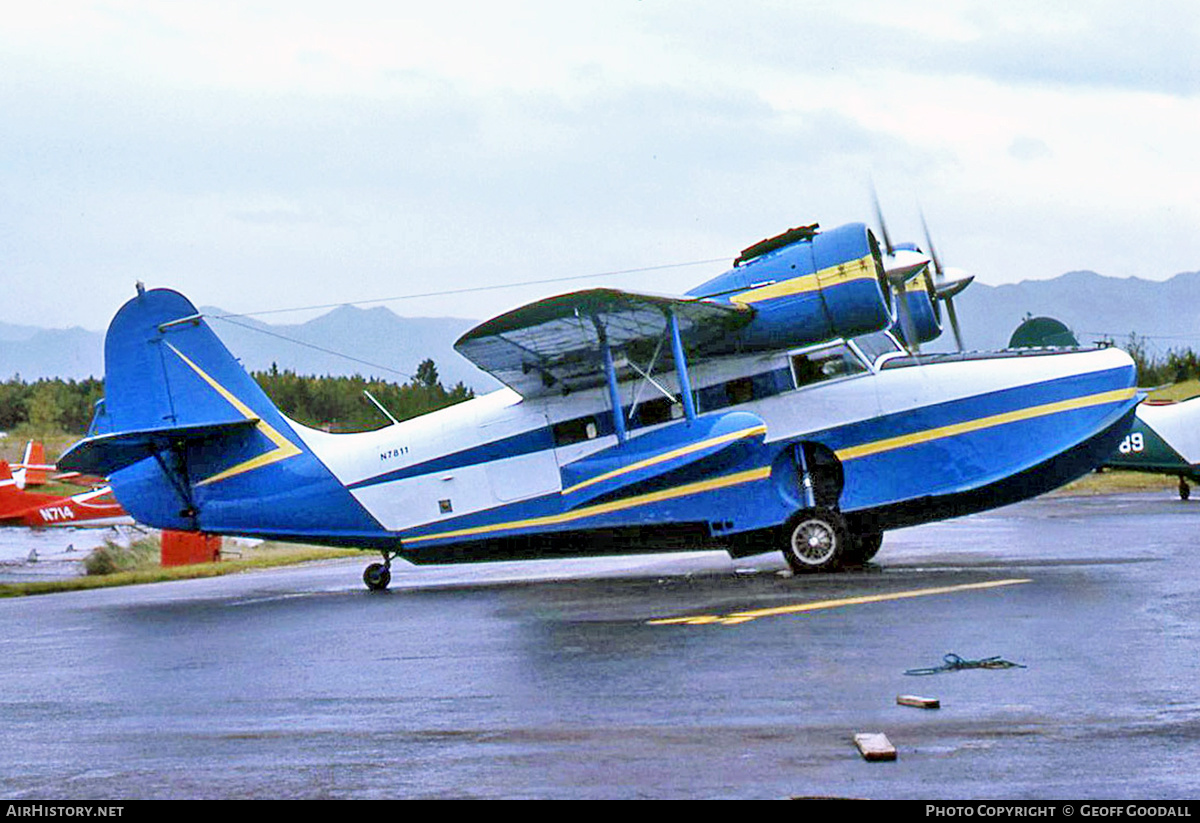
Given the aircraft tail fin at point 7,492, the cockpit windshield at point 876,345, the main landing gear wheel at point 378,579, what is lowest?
the main landing gear wheel at point 378,579

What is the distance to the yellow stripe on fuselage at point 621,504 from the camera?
17.6m

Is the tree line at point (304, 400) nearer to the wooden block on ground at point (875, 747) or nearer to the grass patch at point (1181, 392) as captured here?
the grass patch at point (1181, 392)

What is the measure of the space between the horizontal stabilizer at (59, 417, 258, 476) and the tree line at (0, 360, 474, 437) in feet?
78.0

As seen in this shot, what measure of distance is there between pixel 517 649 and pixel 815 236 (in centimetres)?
760

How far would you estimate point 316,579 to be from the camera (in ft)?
75.5

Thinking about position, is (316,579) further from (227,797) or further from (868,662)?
(227,797)

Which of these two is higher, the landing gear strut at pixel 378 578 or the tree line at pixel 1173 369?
the landing gear strut at pixel 378 578

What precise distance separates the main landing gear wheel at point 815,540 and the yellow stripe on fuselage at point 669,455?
1.11 meters

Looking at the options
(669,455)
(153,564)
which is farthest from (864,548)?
(153,564)

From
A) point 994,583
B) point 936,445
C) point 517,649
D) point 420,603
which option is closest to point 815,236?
point 936,445

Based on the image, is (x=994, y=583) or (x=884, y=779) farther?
(x=994, y=583)

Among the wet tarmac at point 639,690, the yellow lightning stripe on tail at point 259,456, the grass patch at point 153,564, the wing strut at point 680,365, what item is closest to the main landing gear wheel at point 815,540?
the wet tarmac at point 639,690

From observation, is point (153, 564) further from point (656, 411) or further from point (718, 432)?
point (718, 432)

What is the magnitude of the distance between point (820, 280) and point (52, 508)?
3043cm
